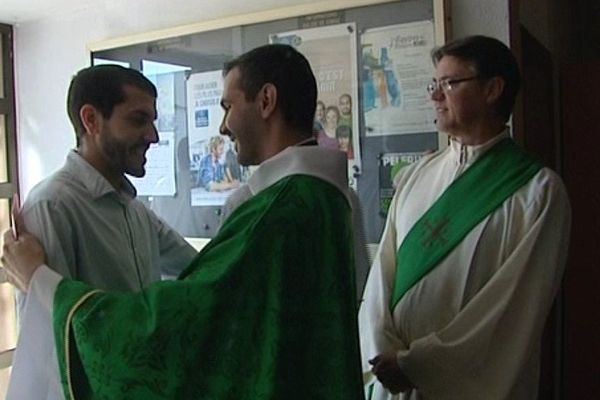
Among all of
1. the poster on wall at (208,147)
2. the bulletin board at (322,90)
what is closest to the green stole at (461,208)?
the bulletin board at (322,90)

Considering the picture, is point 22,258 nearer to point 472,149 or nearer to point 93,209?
point 93,209

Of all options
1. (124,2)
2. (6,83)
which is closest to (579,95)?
(124,2)

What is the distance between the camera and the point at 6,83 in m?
3.33

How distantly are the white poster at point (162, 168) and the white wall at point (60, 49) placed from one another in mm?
481

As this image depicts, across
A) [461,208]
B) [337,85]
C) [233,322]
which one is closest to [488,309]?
[461,208]

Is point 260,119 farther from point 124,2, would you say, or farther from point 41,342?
point 124,2

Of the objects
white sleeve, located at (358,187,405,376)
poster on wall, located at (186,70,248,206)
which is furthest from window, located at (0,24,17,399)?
white sleeve, located at (358,187,405,376)

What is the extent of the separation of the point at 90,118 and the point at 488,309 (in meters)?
0.93

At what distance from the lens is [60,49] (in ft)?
10.2

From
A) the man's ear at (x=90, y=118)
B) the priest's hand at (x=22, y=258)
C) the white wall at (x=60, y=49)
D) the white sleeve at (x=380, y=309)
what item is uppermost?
the white wall at (x=60, y=49)

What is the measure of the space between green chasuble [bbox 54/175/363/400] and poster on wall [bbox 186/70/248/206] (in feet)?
4.89

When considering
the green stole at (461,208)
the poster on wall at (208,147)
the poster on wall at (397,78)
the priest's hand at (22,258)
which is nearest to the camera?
the priest's hand at (22,258)

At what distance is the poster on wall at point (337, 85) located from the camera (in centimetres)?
228

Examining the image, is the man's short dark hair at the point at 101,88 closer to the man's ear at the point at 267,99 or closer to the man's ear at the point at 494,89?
the man's ear at the point at 267,99
